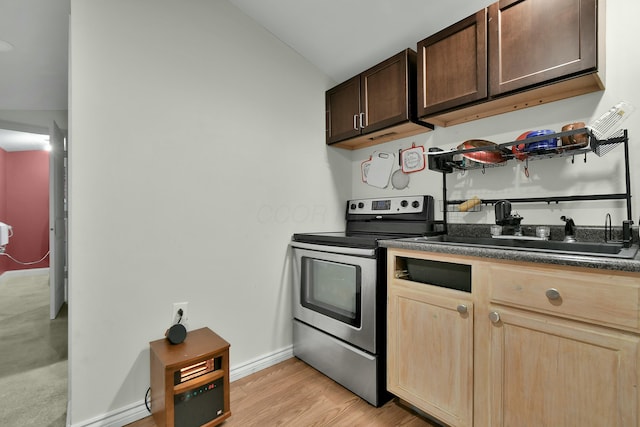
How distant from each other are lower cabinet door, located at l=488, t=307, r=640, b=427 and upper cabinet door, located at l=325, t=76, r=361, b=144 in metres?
1.61

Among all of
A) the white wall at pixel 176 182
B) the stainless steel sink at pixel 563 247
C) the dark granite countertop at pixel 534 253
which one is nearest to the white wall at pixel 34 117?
the white wall at pixel 176 182

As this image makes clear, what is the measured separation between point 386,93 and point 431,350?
162 cm

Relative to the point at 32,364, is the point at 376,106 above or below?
above

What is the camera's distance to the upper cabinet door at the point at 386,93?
192 centimetres

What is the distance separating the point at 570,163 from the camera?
151cm

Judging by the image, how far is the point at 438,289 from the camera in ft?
4.62

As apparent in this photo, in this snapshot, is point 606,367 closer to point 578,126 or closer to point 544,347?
point 544,347

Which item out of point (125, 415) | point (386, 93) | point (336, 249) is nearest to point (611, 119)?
point (386, 93)

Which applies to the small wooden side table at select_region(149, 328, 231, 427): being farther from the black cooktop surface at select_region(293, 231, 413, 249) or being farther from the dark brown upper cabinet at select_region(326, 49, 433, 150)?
the dark brown upper cabinet at select_region(326, 49, 433, 150)

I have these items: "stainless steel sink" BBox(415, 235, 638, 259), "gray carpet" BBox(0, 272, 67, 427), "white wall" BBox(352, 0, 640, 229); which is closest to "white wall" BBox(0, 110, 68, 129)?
"gray carpet" BBox(0, 272, 67, 427)

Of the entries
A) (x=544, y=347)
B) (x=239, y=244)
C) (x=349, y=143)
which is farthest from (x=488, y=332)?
(x=349, y=143)

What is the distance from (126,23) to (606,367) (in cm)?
258

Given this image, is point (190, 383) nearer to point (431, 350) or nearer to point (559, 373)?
point (431, 350)

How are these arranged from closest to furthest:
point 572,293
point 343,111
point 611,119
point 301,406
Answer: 1. point 572,293
2. point 611,119
3. point 301,406
4. point 343,111
